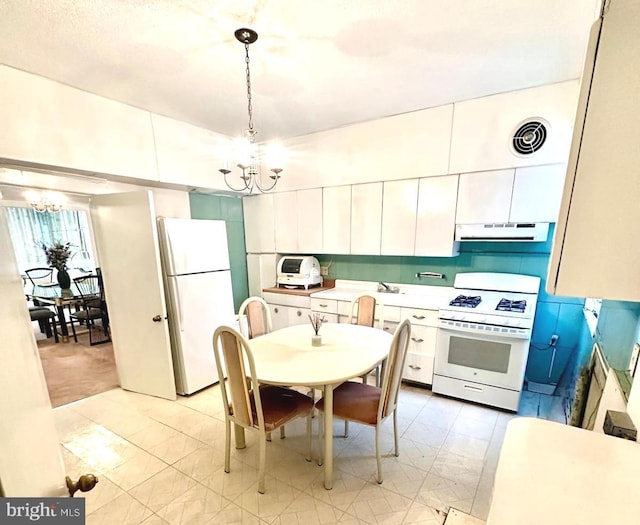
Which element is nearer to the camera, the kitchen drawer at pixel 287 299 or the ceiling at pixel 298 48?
the ceiling at pixel 298 48

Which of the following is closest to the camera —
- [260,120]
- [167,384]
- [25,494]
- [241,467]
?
[25,494]

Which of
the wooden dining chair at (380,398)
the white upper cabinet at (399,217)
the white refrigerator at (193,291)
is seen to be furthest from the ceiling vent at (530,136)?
the white refrigerator at (193,291)

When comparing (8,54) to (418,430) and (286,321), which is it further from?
(418,430)

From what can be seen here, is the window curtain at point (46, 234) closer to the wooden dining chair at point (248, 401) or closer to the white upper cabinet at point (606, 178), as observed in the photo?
the wooden dining chair at point (248, 401)

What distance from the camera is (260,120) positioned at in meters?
2.95

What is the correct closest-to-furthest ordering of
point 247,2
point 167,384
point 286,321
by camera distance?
point 247,2 → point 167,384 → point 286,321

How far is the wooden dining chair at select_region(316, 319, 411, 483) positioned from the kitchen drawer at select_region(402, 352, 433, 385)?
96 cm

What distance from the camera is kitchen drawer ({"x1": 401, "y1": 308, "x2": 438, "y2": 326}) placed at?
107 inches

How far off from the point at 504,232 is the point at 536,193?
384mm

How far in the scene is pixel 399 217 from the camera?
301cm

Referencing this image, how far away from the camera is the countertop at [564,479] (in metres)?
0.60

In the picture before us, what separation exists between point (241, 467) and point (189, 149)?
2909mm

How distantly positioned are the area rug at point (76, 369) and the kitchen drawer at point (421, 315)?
3.18 m

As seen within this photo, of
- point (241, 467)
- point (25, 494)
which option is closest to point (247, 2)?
point (25, 494)
